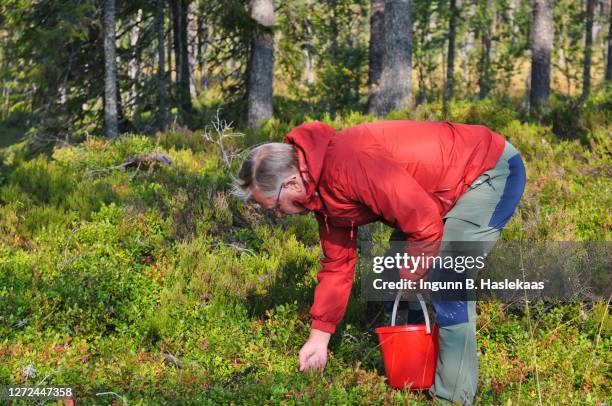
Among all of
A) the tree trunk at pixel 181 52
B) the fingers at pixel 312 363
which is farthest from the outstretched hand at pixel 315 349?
the tree trunk at pixel 181 52

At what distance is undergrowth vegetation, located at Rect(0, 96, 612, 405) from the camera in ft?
12.1

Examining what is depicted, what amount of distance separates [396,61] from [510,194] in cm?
839

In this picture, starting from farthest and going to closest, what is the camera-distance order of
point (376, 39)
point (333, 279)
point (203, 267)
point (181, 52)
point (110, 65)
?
point (376, 39) < point (181, 52) < point (110, 65) < point (203, 267) < point (333, 279)

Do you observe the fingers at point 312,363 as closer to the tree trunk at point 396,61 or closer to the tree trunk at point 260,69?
the tree trunk at point 260,69

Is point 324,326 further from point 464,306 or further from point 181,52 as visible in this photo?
point 181,52

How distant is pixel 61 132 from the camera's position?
11.2m

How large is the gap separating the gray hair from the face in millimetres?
24

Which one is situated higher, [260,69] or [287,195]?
[260,69]

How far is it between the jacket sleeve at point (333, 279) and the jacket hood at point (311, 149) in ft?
1.53

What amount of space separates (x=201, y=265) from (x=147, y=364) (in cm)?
141

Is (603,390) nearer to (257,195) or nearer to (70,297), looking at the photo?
(257,195)

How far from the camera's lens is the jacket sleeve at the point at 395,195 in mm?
2796

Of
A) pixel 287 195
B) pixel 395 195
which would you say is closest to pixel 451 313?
pixel 395 195

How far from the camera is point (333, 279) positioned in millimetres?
3363
